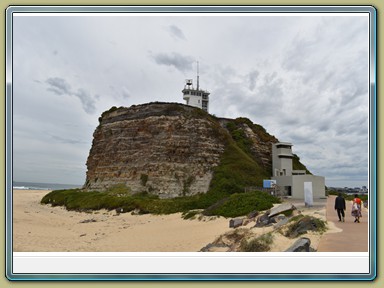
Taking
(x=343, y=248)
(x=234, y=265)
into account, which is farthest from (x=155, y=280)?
(x=343, y=248)

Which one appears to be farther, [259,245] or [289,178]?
[289,178]

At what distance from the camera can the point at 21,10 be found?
798cm

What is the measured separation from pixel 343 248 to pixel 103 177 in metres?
34.9

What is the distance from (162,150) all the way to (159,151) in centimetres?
38

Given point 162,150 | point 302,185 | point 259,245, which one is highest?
point 162,150

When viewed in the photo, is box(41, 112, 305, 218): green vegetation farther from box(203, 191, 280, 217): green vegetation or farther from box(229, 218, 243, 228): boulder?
box(229, 218, 243, 228): boulder

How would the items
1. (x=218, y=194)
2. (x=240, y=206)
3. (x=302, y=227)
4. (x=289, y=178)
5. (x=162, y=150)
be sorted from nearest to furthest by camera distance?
(x=302, y=227) < (x=240, y=206) < (x=218, y=194) < (x=289, y=178) < (x=162, y=150)

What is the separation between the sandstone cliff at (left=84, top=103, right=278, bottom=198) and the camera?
115ft

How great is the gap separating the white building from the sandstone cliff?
2.12m

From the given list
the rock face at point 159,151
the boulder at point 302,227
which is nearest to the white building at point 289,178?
the rock face at point 159,151

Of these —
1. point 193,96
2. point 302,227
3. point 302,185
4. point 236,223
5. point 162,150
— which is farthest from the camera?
point 193,96

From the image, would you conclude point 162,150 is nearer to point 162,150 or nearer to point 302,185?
point 162,150

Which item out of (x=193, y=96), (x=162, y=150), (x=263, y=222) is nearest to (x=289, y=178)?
(x=162, y=150)

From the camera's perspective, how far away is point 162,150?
3641cm
